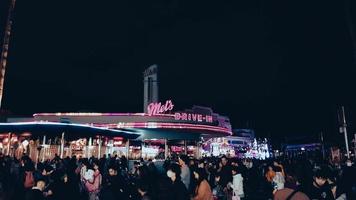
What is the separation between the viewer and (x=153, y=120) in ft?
132

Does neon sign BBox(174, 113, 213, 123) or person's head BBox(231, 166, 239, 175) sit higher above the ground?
neon sign BBox(174, 113, 213, 123)

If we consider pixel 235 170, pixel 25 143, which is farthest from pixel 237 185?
pixel 25 143

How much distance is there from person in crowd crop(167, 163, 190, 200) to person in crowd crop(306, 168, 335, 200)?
247cm

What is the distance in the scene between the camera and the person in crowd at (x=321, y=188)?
7113 mm

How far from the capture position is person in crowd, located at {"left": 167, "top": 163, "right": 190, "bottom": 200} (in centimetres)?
602

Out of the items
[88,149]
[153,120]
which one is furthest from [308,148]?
[88,149]

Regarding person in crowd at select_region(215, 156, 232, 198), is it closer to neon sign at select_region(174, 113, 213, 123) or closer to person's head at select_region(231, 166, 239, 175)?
person's head at select_region(231, 166, 239, 175)

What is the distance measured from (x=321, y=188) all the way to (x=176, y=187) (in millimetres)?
3143

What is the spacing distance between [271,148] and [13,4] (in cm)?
8382

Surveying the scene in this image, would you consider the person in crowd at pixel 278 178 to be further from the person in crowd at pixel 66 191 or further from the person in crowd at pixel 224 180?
the person in crowd at pixel 66 191

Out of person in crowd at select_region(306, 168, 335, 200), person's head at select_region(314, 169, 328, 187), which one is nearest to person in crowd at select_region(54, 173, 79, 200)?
person in crowd at select_region(306, 168, 335, 200)

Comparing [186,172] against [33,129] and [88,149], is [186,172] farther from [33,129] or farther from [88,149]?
[88,149]

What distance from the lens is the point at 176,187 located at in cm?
691

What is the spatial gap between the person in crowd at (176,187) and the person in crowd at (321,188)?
2475 mm
